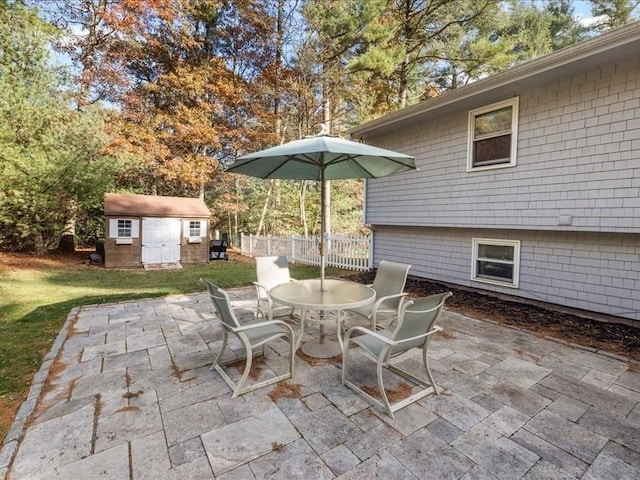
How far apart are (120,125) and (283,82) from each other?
22.3 feet

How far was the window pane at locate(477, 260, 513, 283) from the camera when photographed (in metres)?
5.88

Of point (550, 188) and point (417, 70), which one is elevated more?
point (417, 70)

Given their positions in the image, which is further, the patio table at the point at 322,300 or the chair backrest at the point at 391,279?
the chair backrest at the point at 391,279

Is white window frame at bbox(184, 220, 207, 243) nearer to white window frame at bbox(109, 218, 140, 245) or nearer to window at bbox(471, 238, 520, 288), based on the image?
white window frame at bbox(109, 218, 140, 245)

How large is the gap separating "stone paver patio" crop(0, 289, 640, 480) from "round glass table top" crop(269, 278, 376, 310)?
0.66 meters

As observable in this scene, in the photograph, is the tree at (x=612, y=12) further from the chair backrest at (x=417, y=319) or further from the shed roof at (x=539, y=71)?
the chair backrest at (x=417, y=319)

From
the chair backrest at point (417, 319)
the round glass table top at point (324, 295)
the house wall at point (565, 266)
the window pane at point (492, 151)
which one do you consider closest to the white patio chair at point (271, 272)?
the round glass table top at point (324, 295)

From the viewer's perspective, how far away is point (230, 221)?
1747 centimetres

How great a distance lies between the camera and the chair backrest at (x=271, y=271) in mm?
4562

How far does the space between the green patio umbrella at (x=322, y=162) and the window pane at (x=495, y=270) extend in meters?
3.39

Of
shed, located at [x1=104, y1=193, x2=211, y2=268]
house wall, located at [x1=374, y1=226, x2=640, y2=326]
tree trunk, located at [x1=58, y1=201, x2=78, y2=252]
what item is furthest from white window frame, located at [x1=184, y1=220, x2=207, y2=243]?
house wall, located at [x1=374, y1=226, x2=640, y2=326]

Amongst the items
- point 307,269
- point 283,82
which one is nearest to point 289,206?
point 283,82

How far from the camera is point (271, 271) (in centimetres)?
465

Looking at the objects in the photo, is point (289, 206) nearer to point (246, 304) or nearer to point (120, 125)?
point (120, 125)
